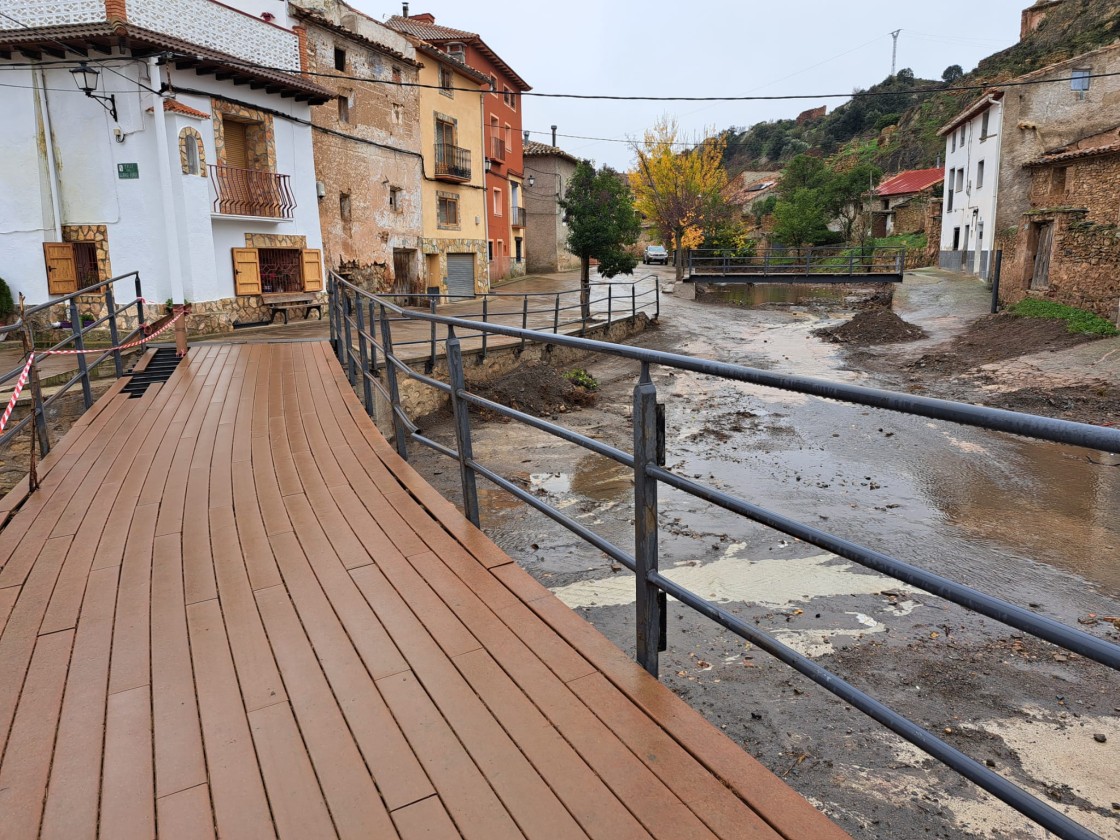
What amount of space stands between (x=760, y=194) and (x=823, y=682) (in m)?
58.4

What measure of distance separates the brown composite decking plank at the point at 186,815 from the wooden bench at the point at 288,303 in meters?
16.3

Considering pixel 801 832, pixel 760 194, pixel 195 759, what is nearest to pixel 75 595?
pixel 195 759

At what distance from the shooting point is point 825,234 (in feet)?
134

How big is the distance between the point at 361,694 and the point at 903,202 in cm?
4712

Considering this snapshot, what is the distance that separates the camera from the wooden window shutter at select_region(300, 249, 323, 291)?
1822 cm

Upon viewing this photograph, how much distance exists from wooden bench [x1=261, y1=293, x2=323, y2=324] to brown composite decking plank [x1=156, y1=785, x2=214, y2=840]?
53.5ft

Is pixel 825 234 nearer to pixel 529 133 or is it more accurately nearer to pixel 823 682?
pixel 529 133

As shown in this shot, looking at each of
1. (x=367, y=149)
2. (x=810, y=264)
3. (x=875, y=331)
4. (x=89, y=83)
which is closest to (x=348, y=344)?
(x=89, y=83)

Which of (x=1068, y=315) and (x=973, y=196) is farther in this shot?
(x=973, y=196)

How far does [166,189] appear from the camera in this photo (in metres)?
14.4

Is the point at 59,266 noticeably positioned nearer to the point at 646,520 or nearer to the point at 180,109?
the point at 180,109

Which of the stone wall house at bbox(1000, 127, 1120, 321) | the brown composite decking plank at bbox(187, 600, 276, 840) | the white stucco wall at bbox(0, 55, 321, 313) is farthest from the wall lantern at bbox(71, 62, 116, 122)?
the stone wall house at bbox(1000, 127, 1120, 321)

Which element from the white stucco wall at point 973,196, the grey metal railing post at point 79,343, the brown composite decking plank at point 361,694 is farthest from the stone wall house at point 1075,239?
the grey metal railing post at point 79,343

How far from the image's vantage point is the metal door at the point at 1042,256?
A: 1977 centimetres
